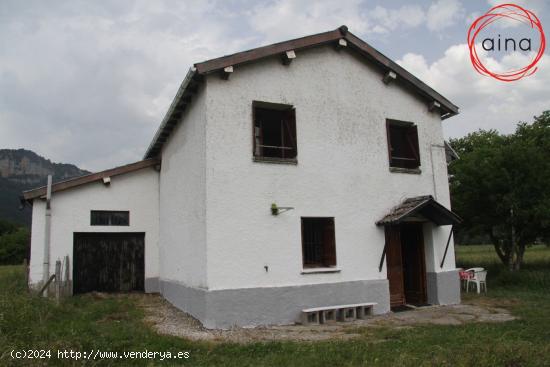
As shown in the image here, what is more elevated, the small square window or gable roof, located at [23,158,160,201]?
gable roof, located at [23,158,160,201]

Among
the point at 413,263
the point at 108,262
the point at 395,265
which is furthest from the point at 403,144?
the point at 108,262

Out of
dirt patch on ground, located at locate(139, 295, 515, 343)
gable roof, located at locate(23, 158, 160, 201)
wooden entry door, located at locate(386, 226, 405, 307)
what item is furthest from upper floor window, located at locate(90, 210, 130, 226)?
wooden entry door, located at locate(386, 226, 405, 307)

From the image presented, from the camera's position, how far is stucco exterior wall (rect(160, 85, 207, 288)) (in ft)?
32.9

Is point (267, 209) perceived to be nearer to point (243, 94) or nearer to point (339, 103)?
point (243, 94)

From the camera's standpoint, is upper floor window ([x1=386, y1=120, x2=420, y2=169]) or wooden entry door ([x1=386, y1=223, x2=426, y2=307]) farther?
upper floor window ([x1=386, y1=120, x2=420, y2=169])

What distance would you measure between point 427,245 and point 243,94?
6.73 metres

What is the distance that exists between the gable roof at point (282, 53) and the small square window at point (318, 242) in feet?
13.5

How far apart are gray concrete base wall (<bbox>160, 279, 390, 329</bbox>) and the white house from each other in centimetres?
3

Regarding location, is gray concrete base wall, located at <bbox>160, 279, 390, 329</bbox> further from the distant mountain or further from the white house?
the distant mountain

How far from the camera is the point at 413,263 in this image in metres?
12.8

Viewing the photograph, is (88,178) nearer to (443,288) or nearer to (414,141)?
(414,141)

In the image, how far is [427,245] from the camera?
40.8 ft

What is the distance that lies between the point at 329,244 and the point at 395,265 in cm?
232

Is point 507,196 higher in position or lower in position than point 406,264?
higher
